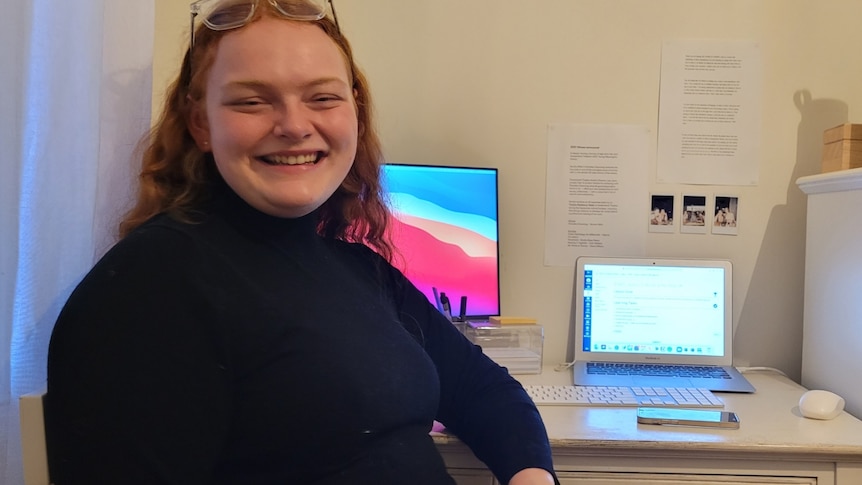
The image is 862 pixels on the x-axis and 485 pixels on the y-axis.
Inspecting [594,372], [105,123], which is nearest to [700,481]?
[594,372]

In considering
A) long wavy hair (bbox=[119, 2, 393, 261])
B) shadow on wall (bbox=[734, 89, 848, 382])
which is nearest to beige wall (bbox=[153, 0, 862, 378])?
shadow on wall (bbox=[734, 89, 848, 382])

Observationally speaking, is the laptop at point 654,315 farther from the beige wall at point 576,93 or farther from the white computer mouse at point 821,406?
the white computer mouse at point 821,406

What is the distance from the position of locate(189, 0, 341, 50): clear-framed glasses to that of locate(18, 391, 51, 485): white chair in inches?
20.4

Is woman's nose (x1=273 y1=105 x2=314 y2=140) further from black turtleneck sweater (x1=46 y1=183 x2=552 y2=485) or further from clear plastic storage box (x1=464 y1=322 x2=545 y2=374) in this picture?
clear plastic storage box (x1=464 y1=322 x2=545 y2=374)

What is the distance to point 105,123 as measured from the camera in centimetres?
107

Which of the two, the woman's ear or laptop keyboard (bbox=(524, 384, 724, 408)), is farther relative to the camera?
laptop keyboard (bbox=(524, 384, 724, 408))

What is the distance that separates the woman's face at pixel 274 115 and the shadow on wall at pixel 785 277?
1.28 metres

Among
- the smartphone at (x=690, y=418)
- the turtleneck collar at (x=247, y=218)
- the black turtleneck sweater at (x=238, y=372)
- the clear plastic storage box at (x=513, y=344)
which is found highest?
the turtleneck collar at (x=247, y=218)

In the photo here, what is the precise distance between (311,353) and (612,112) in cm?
117

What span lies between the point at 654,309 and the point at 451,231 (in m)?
0.55

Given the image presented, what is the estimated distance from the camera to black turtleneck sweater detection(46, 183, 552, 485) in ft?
2.14

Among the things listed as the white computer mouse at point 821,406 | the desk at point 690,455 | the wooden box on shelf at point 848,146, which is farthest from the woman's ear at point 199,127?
the wooden box on shelf at point 848,146

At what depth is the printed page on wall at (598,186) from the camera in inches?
65.6

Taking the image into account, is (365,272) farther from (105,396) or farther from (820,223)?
(820,223)
